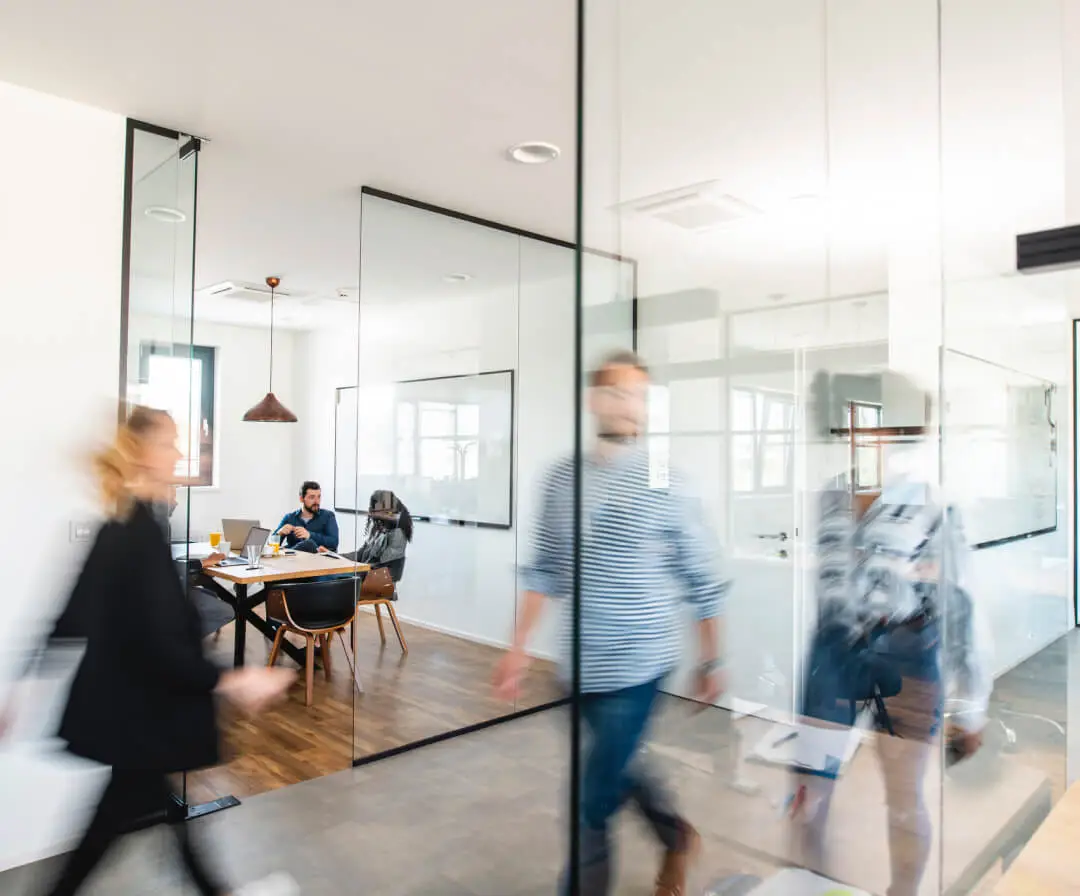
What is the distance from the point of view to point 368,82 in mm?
2559

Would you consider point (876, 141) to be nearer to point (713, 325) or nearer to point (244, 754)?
point (713, 325)

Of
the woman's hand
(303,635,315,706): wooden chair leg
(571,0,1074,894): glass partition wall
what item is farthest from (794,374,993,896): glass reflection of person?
(303,635,315,706): wooden chair leg

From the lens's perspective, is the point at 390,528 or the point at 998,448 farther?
the point at 390,528

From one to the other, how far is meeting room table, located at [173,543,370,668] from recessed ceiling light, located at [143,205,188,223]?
6.28ft

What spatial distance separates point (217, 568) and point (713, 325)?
4.44 m

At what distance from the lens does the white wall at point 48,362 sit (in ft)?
8.46

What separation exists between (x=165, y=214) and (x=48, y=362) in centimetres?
72

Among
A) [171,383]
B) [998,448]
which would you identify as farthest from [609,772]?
[171,383]

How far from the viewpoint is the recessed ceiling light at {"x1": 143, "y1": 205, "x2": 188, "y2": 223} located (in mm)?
2932

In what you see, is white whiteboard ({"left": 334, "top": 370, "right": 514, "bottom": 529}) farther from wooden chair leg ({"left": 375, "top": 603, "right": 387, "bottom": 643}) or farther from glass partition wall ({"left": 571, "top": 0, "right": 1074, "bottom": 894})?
glass partition wall ({"left": 571, "top": 0, "right": 1074, "bottom": 894})

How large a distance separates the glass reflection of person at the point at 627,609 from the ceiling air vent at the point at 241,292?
5.30 meters

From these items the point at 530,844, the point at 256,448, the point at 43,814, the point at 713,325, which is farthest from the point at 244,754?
the point at 256,448

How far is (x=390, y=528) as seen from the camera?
13.1 ft

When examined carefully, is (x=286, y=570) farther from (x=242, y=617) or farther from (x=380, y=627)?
(x=380, y=627)
